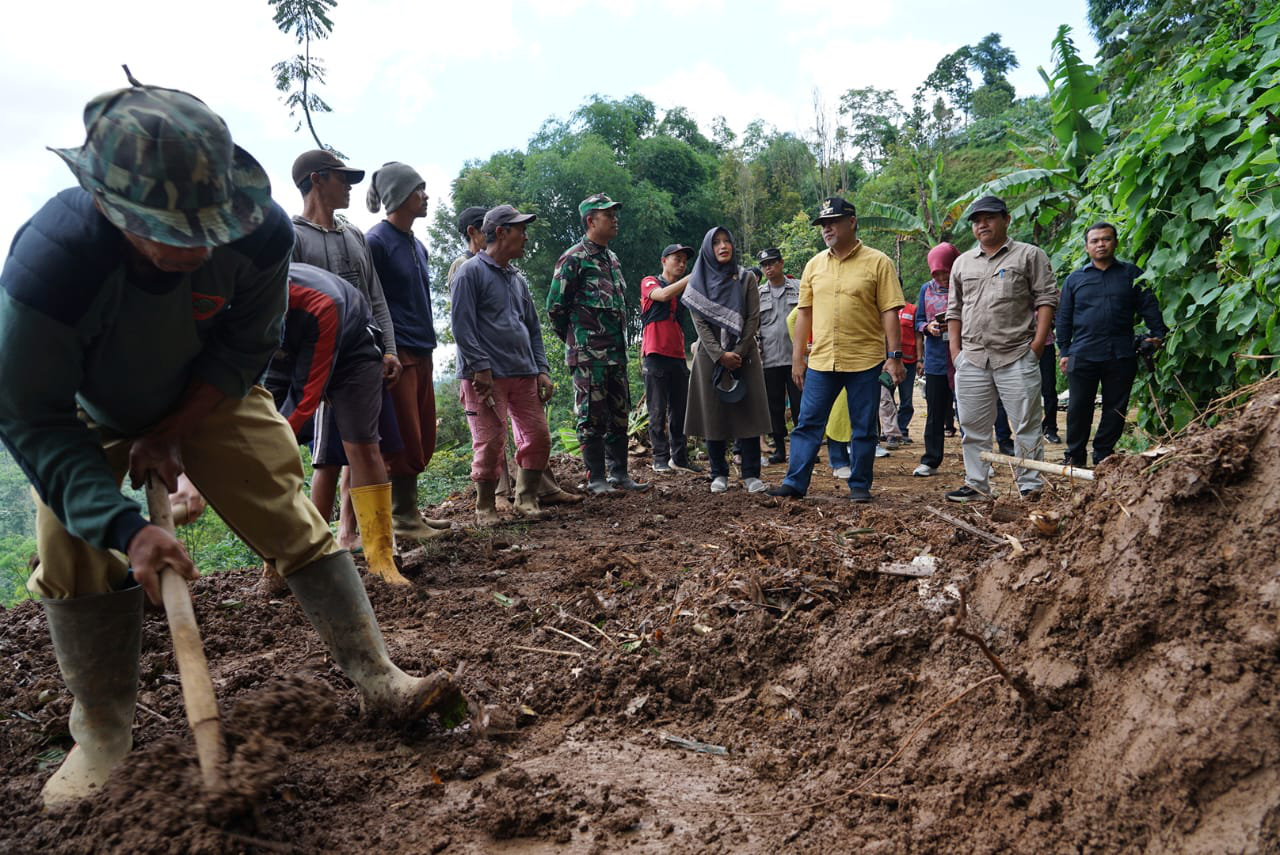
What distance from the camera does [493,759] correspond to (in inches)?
93.7

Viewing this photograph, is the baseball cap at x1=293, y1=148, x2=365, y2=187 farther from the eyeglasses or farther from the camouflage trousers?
the camouflage trousers

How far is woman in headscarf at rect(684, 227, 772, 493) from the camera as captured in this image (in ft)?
21.3

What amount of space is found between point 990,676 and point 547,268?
33.5 meters

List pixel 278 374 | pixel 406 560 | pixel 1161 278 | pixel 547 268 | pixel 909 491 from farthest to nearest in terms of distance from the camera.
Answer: pixel 547 268 < pixel 909 491 < pixel 1161 278 < pixel 406 560 < pixel 278 374

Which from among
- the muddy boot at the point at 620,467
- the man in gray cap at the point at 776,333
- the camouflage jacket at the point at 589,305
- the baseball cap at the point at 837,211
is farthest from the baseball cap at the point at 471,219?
the man in gray cap at the point at 776,333

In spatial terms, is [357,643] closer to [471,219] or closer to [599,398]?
[599,398]

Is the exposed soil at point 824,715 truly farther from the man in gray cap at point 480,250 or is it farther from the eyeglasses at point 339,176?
the man in gray cap at point 480,250

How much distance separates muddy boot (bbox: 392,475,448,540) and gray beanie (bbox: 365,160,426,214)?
5.59 feet

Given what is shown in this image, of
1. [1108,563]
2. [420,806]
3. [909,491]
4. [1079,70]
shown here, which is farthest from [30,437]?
[1079,70]

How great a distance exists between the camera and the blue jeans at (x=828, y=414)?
594cm

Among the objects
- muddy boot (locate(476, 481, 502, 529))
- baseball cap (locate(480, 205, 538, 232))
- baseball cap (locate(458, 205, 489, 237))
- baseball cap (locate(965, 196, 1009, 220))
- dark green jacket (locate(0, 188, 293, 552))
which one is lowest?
muddy boot (locate(476, 481, 502, 529))

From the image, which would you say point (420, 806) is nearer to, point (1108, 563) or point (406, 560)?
point (1108, 563)

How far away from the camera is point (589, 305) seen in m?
6.50

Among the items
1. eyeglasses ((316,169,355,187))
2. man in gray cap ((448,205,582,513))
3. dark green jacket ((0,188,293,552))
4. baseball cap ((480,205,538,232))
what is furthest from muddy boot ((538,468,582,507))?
dark green jacket ((0,188,293,552))
